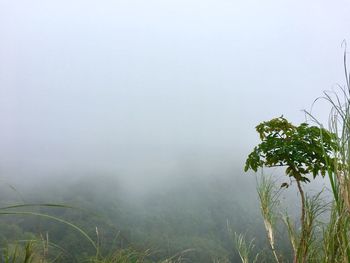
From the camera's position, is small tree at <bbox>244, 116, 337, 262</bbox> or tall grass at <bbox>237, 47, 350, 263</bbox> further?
small tree at <bbox>244, 116, 337, 262</bbox>

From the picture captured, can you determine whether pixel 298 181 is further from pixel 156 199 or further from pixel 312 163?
pixel 156 199

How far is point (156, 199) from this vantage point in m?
187

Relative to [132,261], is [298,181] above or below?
above

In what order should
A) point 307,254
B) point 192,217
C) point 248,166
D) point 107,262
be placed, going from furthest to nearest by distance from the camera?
1. point 192,217
2. point 248,166
3. point 307,254
4. point 107,262

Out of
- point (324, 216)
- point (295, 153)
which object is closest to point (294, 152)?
point (295, 153)

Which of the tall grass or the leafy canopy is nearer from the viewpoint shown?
the tall grass

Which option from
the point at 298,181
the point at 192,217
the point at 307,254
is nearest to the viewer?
the point at 307,254

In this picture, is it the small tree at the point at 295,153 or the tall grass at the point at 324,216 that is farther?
the small tree at the point at 295,153

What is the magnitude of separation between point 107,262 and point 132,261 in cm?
19

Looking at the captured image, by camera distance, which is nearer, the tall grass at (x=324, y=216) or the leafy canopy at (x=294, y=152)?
the tall grass at (x=324, y=216)

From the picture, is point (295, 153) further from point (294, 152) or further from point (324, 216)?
point (324, 216)

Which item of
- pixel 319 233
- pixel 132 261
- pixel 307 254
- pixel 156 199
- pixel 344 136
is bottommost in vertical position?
pixel 156 199

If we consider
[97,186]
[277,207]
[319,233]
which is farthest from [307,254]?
[97,186]

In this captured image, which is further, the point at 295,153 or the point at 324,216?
the point at 295,153
